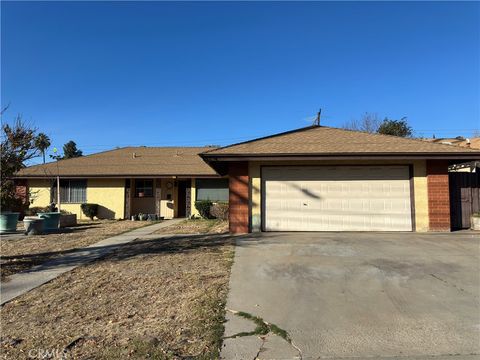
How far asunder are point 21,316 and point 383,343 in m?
4.75

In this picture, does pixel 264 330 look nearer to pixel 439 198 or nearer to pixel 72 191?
pixel 439 198

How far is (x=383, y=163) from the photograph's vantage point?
13.0m

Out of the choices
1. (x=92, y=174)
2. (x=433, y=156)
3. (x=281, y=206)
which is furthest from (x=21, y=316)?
(x=92, y=174)

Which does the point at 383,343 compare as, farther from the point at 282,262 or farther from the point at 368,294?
the point at 282,262

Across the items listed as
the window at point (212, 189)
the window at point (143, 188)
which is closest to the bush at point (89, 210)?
the window at point (143, 188)

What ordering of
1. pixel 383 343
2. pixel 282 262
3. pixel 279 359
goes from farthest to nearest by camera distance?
pixel 282 262, pixel 383 343, pixel 279 359

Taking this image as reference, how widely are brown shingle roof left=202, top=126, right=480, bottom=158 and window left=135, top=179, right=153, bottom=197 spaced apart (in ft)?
35.3

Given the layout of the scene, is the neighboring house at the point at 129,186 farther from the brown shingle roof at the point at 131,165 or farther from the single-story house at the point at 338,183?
the single-story house at the point at 338,183

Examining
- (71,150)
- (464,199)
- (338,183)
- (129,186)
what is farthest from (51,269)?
(71,150)

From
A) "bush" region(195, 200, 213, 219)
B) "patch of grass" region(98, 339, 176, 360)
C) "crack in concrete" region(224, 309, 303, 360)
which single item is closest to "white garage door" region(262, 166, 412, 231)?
"bush" region(195, 200, 213, 219)

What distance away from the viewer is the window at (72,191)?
74.2 ft

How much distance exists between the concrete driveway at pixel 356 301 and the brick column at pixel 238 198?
9.63 ft

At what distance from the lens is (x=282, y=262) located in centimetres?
823

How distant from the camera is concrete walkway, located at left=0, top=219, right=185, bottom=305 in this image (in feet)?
22.3
